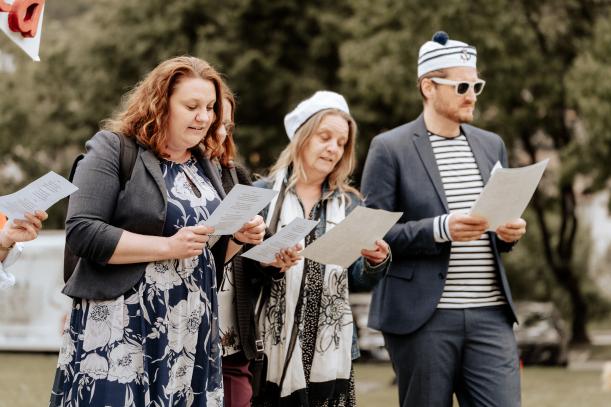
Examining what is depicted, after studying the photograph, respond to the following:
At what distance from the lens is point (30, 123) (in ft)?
85.4

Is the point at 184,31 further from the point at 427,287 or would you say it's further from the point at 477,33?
the point at 427,287

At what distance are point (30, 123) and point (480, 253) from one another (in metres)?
22.6

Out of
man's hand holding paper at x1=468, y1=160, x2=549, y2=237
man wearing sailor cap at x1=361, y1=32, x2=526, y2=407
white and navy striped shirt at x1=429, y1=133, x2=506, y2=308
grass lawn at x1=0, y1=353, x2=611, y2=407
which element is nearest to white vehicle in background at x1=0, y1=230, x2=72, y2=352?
grass lawn at x1=0, y1=353, x2=611, y2=407

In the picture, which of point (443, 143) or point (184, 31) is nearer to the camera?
point (443, 143)

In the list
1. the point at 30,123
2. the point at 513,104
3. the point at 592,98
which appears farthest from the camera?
the point at 30,123

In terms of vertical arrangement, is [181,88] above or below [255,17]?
below

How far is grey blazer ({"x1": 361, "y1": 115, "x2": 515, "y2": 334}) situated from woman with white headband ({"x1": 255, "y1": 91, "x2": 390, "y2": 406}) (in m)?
0.16

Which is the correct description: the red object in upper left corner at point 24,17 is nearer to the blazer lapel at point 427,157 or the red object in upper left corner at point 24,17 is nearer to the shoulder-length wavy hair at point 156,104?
the shoulder-length wavy hair at point 156,104

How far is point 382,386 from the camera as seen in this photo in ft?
56.5

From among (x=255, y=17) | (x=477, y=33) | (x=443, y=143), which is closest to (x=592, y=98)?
(x=477, y=33)

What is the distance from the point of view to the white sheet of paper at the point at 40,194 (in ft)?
11.2

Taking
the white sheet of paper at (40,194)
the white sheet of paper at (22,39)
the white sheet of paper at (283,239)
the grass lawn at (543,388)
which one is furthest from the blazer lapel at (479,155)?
the grass lawn at (543,388)

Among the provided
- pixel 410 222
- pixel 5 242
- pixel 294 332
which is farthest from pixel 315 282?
pixel 5 242

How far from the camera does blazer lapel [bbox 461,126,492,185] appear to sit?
197 inches
